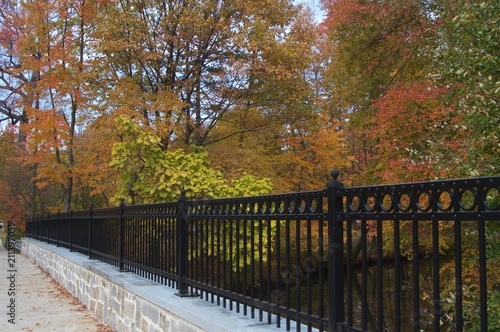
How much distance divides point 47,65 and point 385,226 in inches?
514

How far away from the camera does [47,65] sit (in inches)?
643

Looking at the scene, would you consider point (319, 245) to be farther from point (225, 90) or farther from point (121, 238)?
point (225, 90)

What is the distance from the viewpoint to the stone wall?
377 centimetres

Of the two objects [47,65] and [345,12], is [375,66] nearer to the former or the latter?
[345,12]

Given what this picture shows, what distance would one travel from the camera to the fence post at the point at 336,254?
2.80 metres

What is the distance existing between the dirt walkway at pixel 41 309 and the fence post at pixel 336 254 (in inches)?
178

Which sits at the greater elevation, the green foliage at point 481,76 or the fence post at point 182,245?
the green foliage at point 481,76

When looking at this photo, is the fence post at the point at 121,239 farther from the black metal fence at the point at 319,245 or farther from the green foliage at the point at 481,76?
the green foliage at the point at 481,76

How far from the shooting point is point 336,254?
2.82 metres

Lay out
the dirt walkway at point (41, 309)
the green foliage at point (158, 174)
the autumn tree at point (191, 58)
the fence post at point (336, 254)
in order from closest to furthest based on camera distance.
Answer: the fence post at point (336, 254) → the dirt walkway at point (41, 309) → the green foliage at point (158, 174) → the autumn tree at point (191, 58)

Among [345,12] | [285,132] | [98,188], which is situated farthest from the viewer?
[285,132]

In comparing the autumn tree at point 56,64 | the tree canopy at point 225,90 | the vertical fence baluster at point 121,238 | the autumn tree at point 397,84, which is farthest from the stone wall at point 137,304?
the autumn tree at point 56,64

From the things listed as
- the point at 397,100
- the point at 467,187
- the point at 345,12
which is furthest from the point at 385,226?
the point at 467,187

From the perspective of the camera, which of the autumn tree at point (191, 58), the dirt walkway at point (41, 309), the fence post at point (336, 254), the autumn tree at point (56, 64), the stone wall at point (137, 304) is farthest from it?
the autumn tree at point (56, 64)
